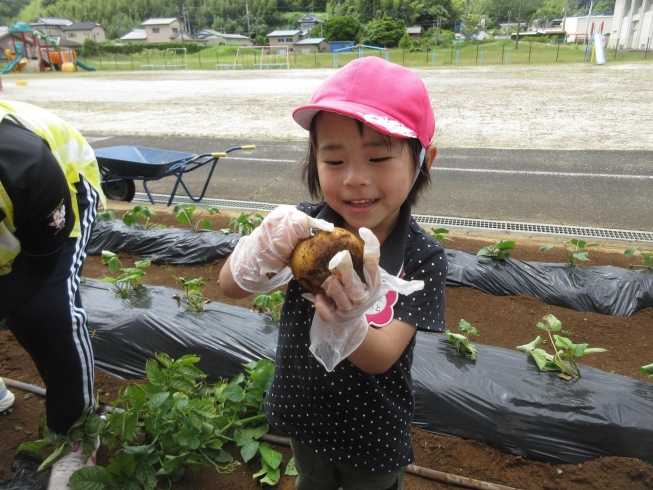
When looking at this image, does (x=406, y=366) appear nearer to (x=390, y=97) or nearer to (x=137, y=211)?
(x=390, y=97)

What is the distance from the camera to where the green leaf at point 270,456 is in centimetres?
198

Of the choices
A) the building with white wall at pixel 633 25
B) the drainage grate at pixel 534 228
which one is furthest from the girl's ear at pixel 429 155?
the building with white wall at pixel 633 25

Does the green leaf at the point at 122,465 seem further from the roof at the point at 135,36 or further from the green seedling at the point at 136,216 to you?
the roof at the point at 135,36

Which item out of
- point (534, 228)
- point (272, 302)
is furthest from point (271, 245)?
point (534, 228)

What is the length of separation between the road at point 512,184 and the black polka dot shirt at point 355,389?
10.8 feet

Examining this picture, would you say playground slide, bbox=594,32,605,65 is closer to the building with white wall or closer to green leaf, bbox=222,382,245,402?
the building with white wall

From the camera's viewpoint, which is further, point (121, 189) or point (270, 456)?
point (121, 189)

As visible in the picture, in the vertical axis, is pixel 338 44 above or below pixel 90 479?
above

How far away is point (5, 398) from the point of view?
7.70ft

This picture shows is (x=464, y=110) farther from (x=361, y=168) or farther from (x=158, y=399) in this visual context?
(x=361, y=168)

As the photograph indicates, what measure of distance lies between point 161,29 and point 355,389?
93.2 m

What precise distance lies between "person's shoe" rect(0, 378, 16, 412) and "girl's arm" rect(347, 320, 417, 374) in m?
2.06

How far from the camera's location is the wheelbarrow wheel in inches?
223

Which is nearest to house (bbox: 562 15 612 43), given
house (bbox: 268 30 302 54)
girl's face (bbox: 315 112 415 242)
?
house (bbox: 268 30 302 54)
